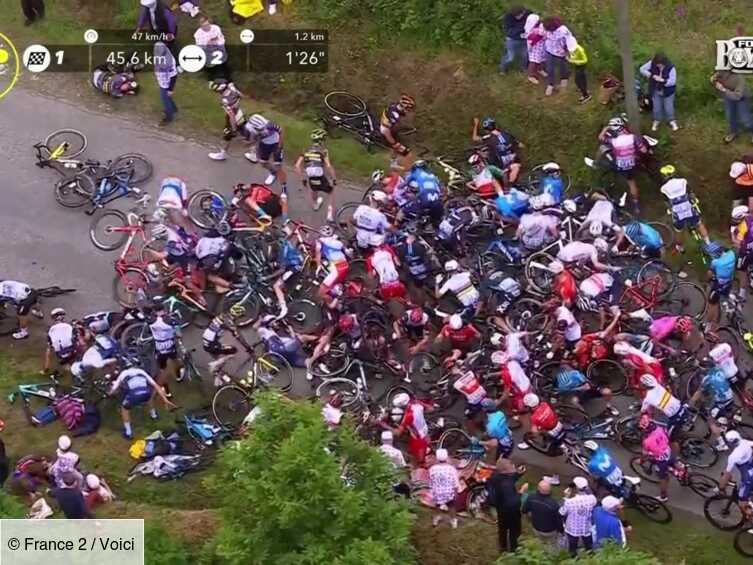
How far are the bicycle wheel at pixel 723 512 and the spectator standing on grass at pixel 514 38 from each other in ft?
38.3

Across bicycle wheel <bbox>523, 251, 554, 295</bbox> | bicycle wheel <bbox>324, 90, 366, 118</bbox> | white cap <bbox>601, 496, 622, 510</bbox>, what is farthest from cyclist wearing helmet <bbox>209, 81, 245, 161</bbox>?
white cap <bbox>601, 496, 622, 510</bbox>

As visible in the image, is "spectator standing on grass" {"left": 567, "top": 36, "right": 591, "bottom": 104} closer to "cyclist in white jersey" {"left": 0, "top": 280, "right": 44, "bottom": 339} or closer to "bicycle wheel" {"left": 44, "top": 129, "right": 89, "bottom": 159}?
"bicycle wheel" {"left": 44, "top": 129, "right": 89, "bottom": 159}

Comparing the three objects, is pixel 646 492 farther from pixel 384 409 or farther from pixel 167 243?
pixel 167 243

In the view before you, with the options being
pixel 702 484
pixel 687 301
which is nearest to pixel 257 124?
pixel 687 301

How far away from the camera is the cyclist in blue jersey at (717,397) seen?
19172 mm

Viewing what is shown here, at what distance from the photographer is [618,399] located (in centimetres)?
2059

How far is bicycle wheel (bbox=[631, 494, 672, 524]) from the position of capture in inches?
Result: 747

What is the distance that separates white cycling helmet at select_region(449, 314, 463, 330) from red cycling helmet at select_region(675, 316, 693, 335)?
3869 mm

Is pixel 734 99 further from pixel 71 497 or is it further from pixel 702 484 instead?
pixel 71 497

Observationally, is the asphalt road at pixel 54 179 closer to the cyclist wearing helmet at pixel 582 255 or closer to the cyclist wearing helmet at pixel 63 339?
the cyclist wearing helmet at pixel 63 339

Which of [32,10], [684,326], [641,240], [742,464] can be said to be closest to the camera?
[742,464]

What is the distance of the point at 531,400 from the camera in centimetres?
1902

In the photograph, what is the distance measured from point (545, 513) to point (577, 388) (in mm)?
3230

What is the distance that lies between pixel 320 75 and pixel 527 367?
432 inches
